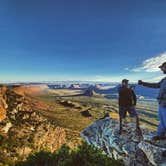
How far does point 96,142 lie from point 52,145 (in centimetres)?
13223

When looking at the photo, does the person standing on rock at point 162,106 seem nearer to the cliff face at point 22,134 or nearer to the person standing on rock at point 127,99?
the person standing on rock at point 127,99

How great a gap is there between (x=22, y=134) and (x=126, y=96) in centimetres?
13059

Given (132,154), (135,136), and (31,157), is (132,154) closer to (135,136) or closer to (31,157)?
(135,136)

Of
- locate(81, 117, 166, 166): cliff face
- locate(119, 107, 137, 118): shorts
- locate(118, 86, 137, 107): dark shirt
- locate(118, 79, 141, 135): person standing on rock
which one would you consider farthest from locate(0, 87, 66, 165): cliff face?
locate(118, 86, 137, 107): dark shirt

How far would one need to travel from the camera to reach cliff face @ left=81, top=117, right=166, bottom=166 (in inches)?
429

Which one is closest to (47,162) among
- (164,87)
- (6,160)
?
(164,87)

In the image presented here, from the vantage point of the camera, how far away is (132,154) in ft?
39.7

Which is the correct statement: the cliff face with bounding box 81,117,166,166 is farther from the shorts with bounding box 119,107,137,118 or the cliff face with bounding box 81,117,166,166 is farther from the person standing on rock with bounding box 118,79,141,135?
the shorts with bounding box 119,107,137,118

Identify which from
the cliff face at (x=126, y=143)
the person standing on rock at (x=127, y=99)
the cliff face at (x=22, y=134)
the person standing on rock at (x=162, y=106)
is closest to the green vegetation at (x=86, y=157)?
the cliff face at (x=126, y=143)

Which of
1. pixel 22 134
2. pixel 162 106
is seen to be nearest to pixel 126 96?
pixel 162 106

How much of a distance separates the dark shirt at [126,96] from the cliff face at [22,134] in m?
95.4

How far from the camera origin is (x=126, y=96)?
1291cm

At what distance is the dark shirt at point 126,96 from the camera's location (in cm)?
1275

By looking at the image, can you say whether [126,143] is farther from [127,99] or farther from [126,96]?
[126,96]
